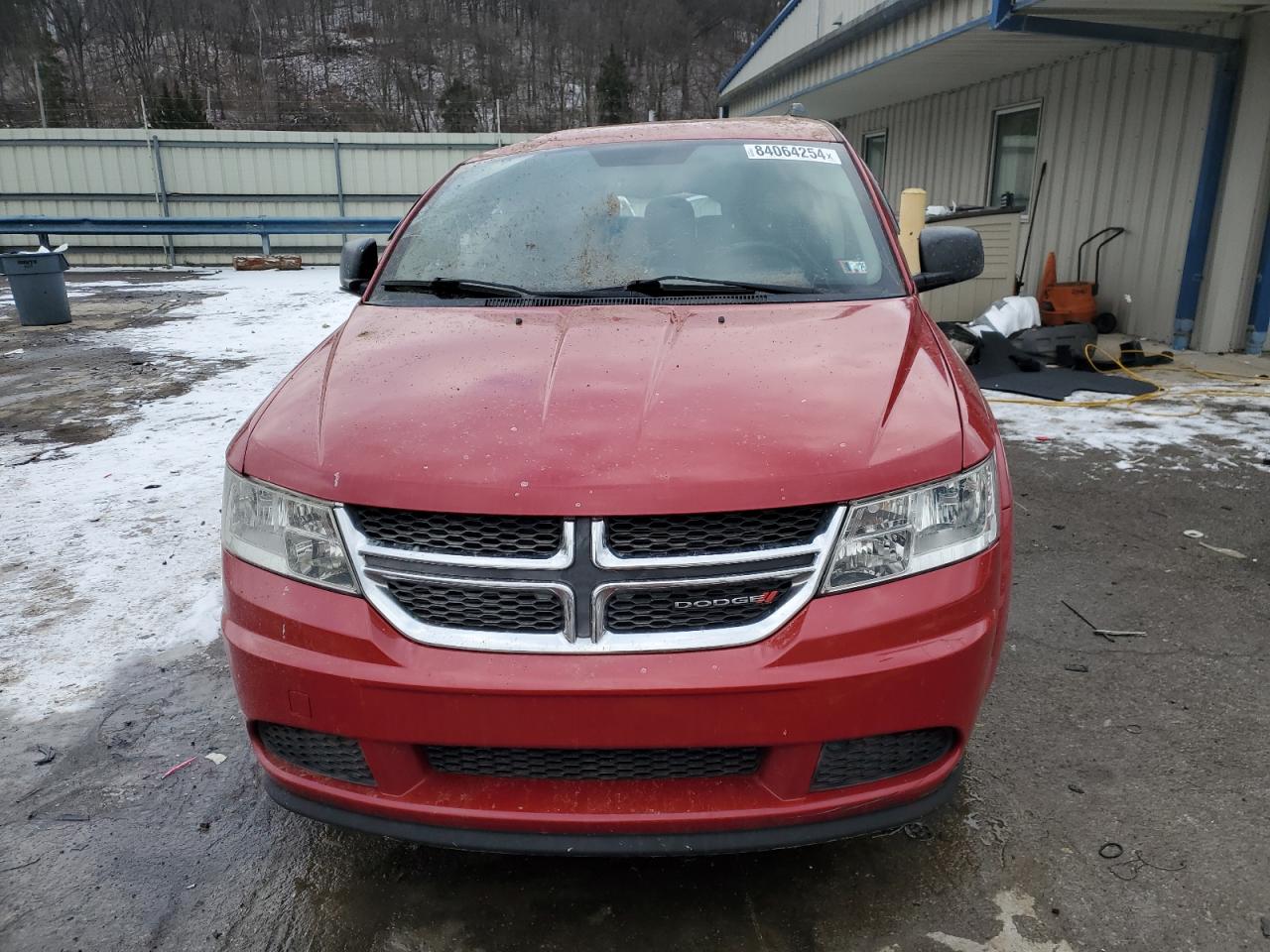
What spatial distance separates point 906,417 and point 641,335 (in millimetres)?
728

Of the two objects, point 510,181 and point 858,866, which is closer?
point 858,866

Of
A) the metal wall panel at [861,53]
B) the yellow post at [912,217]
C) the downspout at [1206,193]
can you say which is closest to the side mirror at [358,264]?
the metal wall panel at [861,53]

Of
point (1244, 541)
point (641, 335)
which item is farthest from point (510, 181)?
point (1244, 541)

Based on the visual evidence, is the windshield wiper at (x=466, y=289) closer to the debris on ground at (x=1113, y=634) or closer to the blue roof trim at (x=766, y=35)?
the debris on ground at (x=1113, y=634)

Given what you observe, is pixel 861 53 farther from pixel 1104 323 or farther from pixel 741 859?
pixel 741 859

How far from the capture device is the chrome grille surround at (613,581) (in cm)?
168

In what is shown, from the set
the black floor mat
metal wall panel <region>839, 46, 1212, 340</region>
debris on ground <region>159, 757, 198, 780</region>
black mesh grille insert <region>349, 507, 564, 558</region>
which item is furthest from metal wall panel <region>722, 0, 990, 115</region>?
debris on ground <region>159, 757, 198, 780</region>

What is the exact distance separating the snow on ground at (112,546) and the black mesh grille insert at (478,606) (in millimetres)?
1814

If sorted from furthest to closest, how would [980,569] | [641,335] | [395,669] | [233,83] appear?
[233,83], [641,335], [980,569], [395,669]

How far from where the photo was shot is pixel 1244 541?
3992 mm

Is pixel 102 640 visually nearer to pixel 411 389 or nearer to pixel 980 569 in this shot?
pixel 411 389

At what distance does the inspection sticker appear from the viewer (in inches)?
124

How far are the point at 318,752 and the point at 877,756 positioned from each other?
1130 mm

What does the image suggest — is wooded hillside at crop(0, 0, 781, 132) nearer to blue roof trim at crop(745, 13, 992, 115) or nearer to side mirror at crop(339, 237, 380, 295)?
blue roof trim at crop(745, 13, 992, 115)
